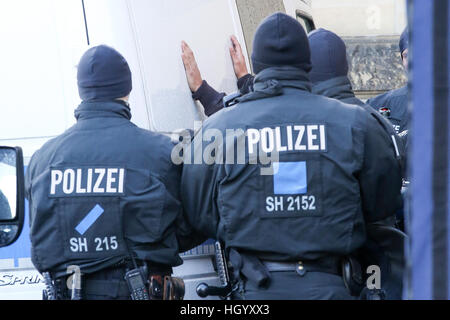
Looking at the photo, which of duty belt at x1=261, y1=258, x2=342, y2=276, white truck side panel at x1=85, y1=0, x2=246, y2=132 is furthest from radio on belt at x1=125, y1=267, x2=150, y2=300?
white truck side panel at x1=85, y1=0, x2=246, y2=132

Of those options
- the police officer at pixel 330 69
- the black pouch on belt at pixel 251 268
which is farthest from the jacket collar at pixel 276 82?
the black pouch on belt at pixel 251 268

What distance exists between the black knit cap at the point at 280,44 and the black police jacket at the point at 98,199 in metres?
0.57

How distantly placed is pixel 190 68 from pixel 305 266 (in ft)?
3.41

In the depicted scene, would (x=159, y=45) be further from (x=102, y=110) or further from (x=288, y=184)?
(x=288, y=184)

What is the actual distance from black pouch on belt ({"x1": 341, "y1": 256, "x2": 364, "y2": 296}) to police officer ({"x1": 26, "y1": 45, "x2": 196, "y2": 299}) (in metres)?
0.66

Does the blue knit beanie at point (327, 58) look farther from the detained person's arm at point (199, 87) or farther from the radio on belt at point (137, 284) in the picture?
the radio on belt at point (137, 284)

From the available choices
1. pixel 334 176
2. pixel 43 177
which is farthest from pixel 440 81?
pixel 43 177

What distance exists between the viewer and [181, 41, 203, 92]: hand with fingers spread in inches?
142

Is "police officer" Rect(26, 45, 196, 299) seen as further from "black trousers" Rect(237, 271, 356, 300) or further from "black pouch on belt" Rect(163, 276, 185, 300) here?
"black trousers" Rect(237, 271, 356, 300)

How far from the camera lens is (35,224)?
124 inches

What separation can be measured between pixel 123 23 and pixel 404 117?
6.92 feet

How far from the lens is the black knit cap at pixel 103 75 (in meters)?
3.18

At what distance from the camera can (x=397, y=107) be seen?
487 centimetres
